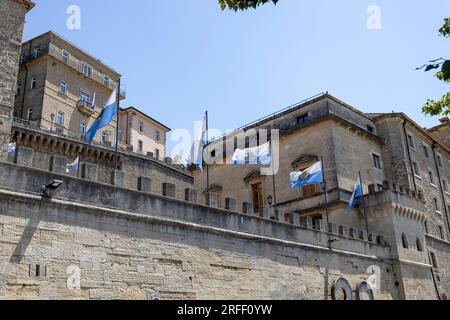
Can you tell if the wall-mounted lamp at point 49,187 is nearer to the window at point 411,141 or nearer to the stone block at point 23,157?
the stone block at point 23,157

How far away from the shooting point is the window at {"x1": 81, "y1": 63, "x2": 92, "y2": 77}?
1571 inches

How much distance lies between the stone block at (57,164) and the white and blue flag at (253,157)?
929cm

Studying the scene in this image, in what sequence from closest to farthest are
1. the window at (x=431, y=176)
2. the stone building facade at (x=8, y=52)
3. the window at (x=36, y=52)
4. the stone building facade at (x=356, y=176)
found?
the stone building facade at (x=8, y=52), the stone building facade at (x=356, y=176), the window at (x=431, y=176), the window at (x=36, y=52)

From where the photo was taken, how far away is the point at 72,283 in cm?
1075

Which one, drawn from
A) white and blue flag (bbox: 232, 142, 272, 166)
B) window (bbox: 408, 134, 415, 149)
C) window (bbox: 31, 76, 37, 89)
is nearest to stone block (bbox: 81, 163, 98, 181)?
white and blue flag (bbox: 232, 142, 272, 166)

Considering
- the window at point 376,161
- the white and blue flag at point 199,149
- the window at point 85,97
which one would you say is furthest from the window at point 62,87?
the window at point 376,161

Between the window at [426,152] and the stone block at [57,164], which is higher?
the window at [426,152]

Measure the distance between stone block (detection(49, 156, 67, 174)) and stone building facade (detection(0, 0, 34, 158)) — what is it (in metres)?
9.48

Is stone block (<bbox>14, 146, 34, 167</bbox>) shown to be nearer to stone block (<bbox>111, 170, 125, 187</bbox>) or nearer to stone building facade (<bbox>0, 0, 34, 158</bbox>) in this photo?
stone block (<bbox>111, 170, 125, 187</bbox>)

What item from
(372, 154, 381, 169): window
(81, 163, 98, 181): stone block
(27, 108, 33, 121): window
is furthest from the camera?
(27, 108, 33, 121): window

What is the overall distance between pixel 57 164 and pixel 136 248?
2.79m

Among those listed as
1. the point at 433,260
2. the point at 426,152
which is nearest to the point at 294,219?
the point at 433,260

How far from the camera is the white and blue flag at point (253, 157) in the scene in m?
20.0
